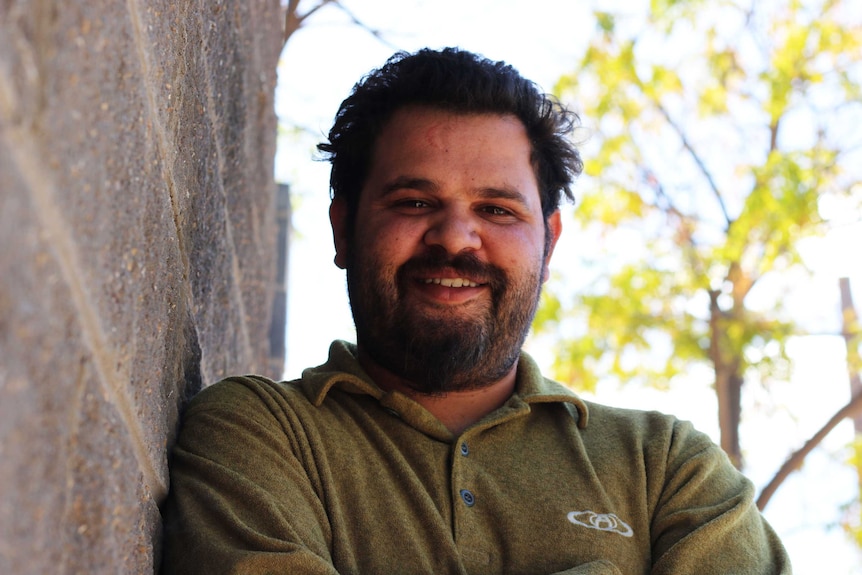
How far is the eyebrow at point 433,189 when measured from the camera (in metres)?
2.26

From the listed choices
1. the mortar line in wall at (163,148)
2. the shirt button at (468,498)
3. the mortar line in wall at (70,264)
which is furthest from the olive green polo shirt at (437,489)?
the mortar line in wall at (70,264)

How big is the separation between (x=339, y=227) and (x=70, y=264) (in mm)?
1613

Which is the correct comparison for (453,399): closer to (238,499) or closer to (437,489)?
(437,489)

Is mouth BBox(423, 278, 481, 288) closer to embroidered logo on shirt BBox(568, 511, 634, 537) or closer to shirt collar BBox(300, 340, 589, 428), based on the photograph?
shirt collar BBox(300, 340, 589, 428)

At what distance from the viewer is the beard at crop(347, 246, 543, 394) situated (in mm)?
2199

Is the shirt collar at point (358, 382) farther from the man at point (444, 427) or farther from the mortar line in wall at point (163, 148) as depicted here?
the mortar line in wall at point (163, 148)

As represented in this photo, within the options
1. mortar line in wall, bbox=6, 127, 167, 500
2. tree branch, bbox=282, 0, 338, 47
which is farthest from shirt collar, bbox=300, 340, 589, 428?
tree branch, bbox=282, 0, 338, 47

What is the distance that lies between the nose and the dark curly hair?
31 cm

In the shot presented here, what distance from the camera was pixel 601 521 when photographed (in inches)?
78.0

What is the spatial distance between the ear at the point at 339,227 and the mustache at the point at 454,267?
14.2 inches

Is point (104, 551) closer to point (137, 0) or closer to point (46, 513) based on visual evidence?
point (46, 513)

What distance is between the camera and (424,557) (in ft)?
6.01

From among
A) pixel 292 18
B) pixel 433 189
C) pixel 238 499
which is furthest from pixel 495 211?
pixel 292 18

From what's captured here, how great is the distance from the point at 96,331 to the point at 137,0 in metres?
0.43
